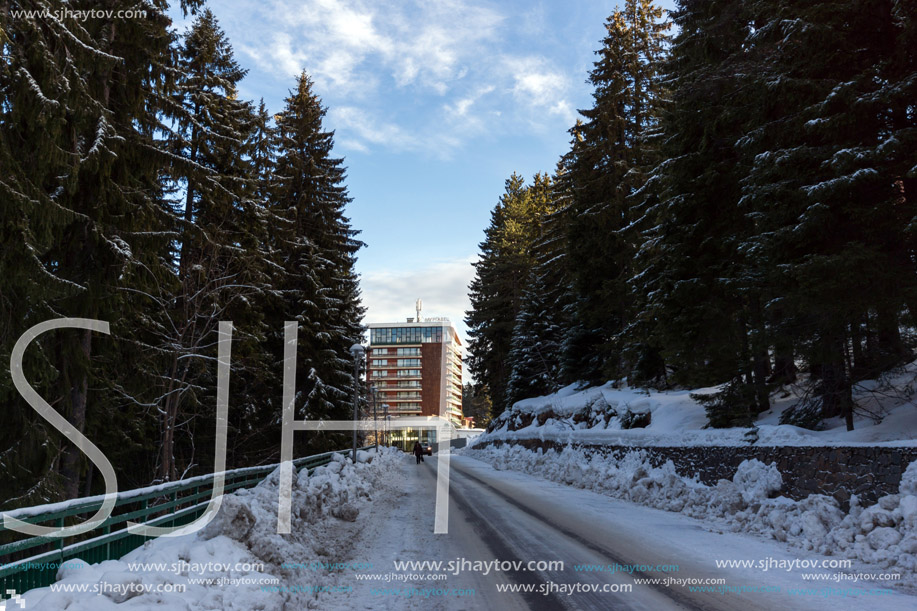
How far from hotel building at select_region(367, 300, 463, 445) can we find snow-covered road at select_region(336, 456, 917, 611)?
117 metres

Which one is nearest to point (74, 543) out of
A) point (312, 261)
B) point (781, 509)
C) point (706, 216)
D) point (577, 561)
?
point (577, 561)

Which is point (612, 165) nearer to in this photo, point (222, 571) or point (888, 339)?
point (888, 339)

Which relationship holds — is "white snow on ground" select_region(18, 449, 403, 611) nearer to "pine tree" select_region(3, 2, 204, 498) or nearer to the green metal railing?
the green metal railing

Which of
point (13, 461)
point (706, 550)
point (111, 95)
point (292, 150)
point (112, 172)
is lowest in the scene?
point (706, 550)

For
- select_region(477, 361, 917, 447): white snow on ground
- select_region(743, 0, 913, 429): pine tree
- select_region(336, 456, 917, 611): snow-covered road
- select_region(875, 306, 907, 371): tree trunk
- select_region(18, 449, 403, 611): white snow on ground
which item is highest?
select_region(743, 0, 913, 429): pine tree

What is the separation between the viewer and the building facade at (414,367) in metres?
131

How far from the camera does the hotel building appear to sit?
429 feet

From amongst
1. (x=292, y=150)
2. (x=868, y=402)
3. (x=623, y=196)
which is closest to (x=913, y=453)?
(x=868, y=402)

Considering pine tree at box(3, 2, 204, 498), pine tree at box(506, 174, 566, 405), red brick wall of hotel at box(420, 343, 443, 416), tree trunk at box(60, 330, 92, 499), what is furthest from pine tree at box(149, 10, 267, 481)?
red brick wall of hotel at box(420, 343, 443, 416)

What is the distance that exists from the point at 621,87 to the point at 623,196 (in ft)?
21.1

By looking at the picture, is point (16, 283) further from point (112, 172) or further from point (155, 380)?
point (155, 380)

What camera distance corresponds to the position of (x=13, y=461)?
993 centimetres

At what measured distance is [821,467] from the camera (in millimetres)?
8898

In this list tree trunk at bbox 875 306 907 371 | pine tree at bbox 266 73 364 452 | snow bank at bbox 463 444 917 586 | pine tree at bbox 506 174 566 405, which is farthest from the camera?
pine tree at bbox 506 174 566 405
